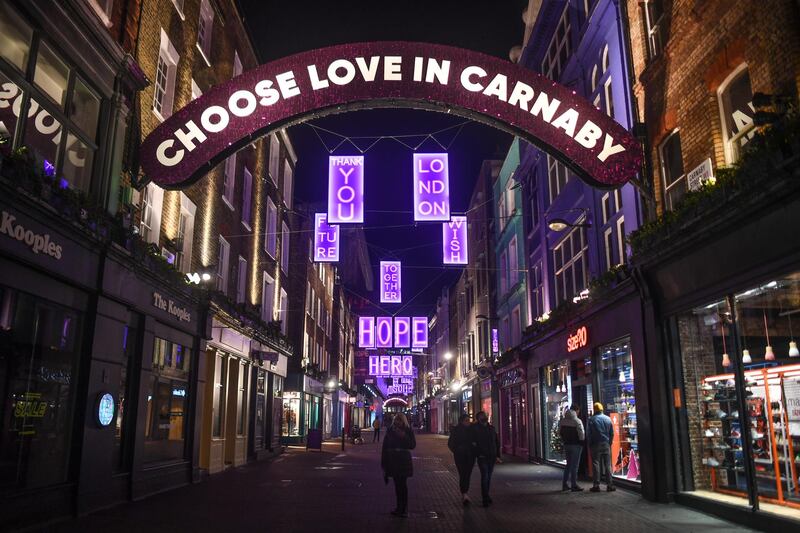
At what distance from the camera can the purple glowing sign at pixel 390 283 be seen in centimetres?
3572

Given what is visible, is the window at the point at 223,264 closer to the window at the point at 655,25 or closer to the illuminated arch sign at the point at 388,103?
the illuminated arch sign at the point at 388,103

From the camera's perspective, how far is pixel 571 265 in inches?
798

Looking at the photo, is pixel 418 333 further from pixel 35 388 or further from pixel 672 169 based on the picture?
pixel 35 388

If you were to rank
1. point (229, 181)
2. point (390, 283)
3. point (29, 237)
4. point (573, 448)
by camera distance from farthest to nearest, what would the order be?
point (390, 283) < point (229, 181) < point (573, 448) < point (29, 237)

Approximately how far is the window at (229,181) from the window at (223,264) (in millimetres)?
1281

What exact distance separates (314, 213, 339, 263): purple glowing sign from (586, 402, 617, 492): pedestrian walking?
16.9 metres

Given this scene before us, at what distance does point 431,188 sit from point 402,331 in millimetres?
21552

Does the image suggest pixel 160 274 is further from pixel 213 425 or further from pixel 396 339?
pixel 396 339

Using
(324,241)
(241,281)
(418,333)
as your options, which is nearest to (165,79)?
(241,281)

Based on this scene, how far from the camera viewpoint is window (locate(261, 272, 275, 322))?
2672 centimetres

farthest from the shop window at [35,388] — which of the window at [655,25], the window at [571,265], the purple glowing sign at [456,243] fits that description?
the purple glowing sign at [456,243]

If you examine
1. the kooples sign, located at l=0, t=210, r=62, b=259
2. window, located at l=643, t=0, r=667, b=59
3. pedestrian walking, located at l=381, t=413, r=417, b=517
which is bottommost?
pedestrian walking, located at l=381, t=413, r=417, b=517

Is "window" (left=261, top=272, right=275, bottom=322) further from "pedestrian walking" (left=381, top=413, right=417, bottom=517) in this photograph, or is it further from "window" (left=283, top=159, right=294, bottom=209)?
"pedestrian walking" (left=381, top=413, right=417, bottom=517)

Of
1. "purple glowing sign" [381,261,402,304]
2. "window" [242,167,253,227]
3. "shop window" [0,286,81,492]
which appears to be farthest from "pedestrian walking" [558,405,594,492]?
"purple glowing sign" [381,261,402,304]
